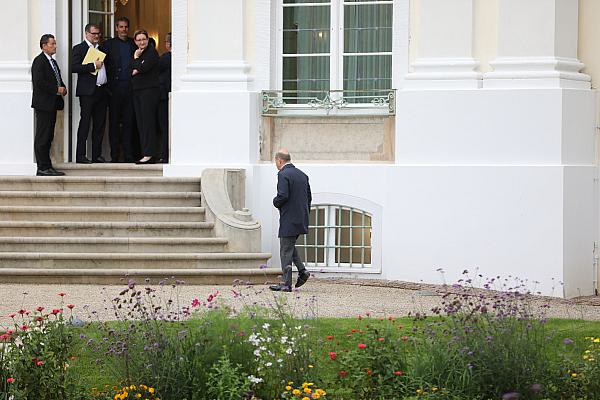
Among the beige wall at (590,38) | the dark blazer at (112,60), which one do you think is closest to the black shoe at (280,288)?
the beige wall at (590,38)

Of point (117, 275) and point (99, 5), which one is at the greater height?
point (99, 5)

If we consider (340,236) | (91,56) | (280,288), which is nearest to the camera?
(280,288)

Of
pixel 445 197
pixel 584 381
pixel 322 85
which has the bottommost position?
pixel 584 381

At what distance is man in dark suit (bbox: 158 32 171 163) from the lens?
18203 mm

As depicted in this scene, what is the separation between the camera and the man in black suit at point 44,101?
1728 cm

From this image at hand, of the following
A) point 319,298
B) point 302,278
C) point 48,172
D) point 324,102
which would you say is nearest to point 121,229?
point 48,172

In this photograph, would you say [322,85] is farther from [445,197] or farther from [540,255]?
[540,255]

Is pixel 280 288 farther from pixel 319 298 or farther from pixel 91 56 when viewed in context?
pixel 91 56

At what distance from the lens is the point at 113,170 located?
1762 centimetres

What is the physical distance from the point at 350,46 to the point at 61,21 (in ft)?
13.7

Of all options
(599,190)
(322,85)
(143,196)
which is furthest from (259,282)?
(599,190)

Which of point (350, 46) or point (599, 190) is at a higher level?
point (350, 46)

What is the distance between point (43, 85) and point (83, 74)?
2.86ft

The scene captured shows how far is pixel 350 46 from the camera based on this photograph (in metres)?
17.2
